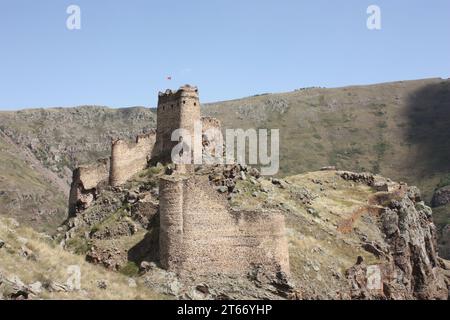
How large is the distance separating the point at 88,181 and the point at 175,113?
439 inches

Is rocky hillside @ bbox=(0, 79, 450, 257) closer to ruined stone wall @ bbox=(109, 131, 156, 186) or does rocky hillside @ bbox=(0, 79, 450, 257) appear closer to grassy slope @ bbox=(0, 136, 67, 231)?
grassy slope @ bbox=(0, 136, 67, 231)

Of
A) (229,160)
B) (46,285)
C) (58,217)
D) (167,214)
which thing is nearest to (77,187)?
(229,160)

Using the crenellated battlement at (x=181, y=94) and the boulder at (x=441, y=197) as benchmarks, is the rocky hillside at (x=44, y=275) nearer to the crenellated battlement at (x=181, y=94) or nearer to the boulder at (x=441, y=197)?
the crenellated battlement at (x=181, y=94)

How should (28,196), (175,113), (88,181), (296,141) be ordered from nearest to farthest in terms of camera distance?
1. (175,113)
2. (88,181)
3. (28,196)
4. (296,141)

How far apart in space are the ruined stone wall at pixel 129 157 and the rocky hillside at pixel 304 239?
995 mm

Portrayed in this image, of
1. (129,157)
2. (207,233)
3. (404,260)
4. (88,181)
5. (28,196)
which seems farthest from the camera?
(28,196)

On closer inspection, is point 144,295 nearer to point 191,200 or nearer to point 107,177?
point 191,200

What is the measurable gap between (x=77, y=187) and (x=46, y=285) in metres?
27.8

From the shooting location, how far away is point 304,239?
44.2m

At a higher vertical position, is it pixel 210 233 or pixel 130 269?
pixel 210 233

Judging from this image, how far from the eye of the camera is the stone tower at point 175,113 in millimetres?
44469

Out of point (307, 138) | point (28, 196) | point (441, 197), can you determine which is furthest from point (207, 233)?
point (307, 138)

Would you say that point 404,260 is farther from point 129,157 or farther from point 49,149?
point 49,149

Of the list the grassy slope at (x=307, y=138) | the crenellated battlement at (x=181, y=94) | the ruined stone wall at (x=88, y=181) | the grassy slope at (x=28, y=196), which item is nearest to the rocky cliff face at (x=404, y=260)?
the crenellated battlement at (x=181, y=94)
